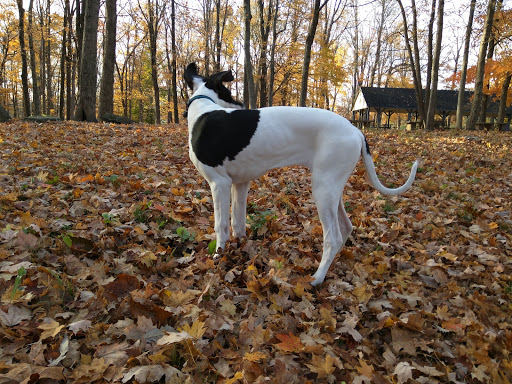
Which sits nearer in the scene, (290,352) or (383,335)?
(290,352)

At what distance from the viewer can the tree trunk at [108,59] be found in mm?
11969

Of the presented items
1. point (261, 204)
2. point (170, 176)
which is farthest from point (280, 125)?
point (170, 176)

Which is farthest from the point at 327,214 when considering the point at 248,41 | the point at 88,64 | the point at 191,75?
the point at 248,41

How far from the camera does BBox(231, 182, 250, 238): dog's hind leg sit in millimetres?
3285

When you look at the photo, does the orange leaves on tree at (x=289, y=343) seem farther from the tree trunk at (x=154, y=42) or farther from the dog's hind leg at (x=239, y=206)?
the tree trunk at (x=154, y=42)

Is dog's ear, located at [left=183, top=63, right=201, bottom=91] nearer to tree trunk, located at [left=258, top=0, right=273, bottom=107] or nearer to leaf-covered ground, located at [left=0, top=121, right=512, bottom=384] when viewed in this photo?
leaf-covered ground, located at [left=0, top=121, right=512, bottom=384]

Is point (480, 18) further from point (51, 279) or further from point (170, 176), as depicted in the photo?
point (51, 279)

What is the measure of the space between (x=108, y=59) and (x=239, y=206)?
38.4 ft

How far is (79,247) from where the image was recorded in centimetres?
286

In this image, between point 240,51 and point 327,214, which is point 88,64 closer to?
point 327,214

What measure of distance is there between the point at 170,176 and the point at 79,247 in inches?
106

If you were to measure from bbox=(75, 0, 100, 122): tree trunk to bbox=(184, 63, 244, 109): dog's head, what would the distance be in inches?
379

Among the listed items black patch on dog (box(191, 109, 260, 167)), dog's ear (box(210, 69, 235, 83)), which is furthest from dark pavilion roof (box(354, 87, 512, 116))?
black patch on dog (box(191, 109, 260, 167))

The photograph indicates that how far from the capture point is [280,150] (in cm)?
278
